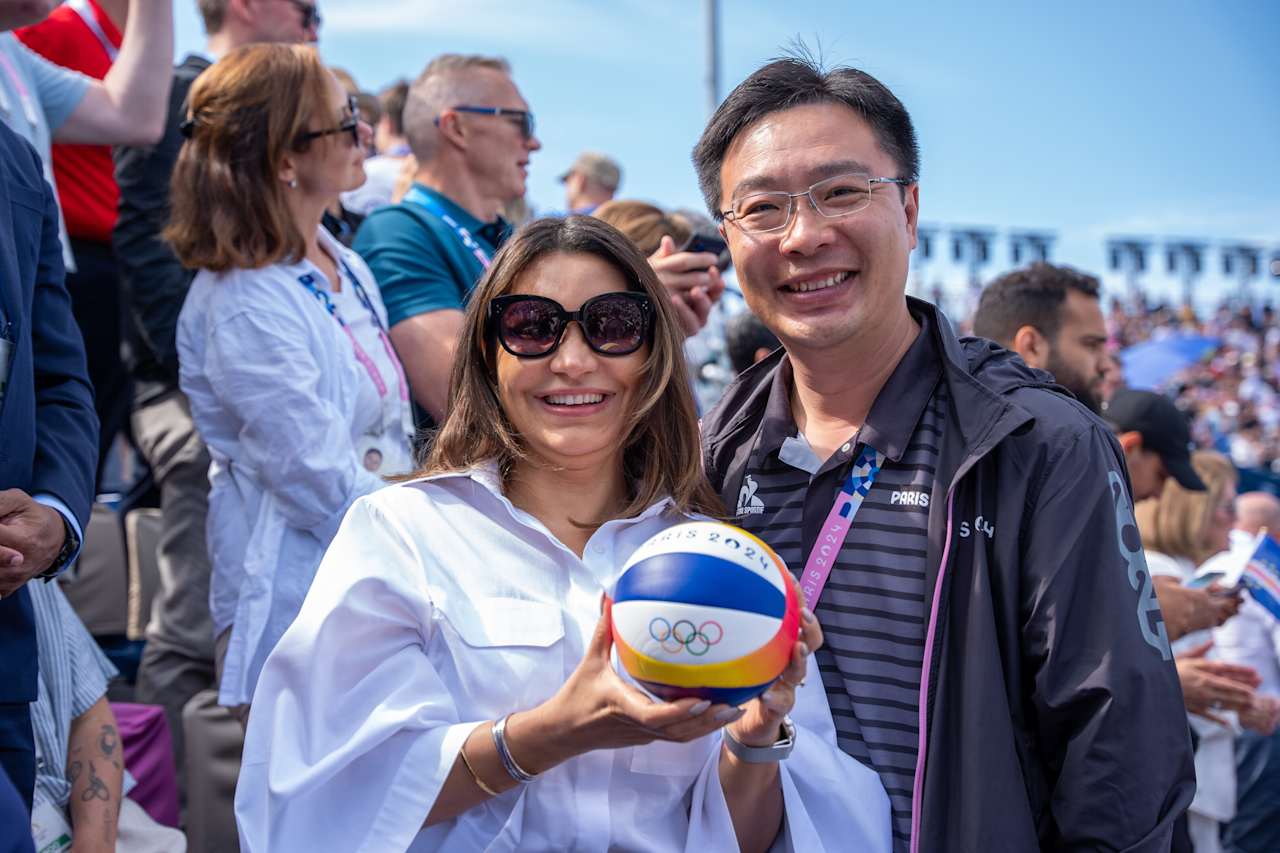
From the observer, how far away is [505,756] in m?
2.31

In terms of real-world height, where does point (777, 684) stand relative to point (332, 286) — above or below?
below

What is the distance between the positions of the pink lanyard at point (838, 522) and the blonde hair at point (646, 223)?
1.97m

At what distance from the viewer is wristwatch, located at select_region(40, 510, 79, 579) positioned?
2.70m

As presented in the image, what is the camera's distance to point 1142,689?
2.45 meters

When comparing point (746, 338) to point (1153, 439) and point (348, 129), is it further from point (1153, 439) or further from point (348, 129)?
point (348, 129)

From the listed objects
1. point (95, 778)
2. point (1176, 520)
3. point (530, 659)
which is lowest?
point (1176, 520)

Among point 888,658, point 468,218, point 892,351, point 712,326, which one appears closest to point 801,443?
point 892,351

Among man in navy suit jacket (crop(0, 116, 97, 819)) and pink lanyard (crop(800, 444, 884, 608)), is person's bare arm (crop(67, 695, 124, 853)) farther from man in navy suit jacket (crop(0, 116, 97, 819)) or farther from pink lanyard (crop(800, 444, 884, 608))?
pink lanyard (crop(800, 444, 884, 608))

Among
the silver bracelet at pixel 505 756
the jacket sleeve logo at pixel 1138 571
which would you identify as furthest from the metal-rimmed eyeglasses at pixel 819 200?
the silver bracelet at pixel 505 756

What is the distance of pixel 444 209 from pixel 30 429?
2.35m

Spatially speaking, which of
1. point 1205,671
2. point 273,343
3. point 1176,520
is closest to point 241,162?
point 273,343

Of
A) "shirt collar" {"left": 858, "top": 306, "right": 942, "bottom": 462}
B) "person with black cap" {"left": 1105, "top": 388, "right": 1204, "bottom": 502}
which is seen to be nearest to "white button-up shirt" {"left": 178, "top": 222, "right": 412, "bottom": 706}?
"shirt collar" {"left": 858, "top": 306, "right": 942, "bottom": 462}

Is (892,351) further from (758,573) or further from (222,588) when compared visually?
(222,588)

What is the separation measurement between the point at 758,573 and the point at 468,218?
310 cm
